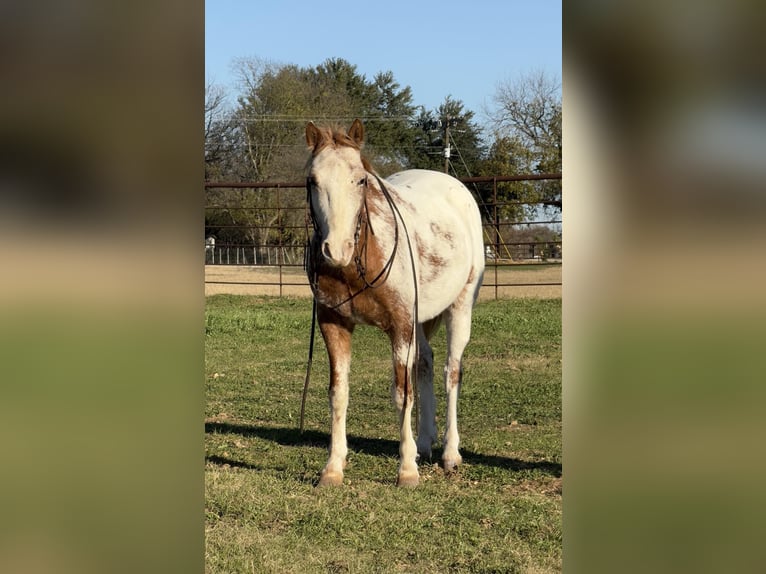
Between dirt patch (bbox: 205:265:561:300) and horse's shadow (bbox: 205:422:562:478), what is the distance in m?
6.32

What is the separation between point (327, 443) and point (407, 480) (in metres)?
1.03

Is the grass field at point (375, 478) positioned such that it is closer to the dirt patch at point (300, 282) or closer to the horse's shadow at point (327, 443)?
the horse's shadow at point (327, 443)

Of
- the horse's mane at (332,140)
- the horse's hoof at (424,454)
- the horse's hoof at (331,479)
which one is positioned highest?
the horse's mane at (332,140)

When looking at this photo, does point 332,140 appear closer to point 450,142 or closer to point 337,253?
point 337,253

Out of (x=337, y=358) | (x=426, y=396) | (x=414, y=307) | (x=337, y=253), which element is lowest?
(x=426, y=396)

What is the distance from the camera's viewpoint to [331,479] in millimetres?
3826

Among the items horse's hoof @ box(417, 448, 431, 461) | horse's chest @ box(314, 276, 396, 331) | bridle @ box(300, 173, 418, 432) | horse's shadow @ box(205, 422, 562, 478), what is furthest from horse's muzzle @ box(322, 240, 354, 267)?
horse's hoof @ box(417, 448, 431, 461)

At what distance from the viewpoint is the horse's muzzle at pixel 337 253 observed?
3580 mm

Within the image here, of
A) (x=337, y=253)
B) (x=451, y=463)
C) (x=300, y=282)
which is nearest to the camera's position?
(x=337, y=253)

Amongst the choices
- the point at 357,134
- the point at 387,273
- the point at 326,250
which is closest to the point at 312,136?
the point at 357,134

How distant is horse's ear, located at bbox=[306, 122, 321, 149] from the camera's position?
3.71 metres

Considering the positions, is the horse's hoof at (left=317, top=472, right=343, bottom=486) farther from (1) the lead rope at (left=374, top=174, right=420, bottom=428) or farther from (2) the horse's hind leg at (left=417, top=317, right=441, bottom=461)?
(2) the horse's hind leg at (left=417, top=317, right=441, bottom=461)

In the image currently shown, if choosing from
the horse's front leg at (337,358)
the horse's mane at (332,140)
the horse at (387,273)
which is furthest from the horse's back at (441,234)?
the horse's mane at (332,140)
